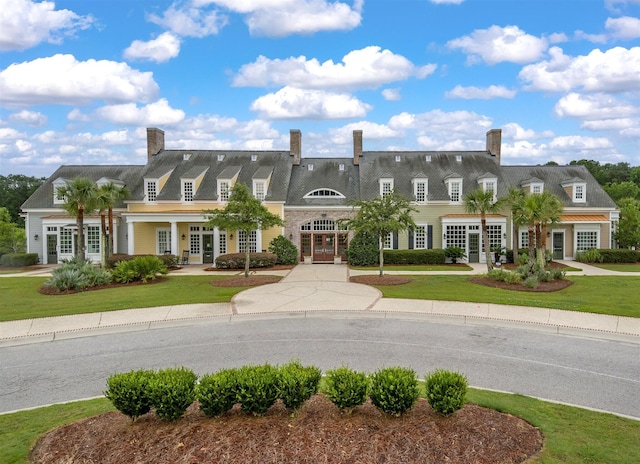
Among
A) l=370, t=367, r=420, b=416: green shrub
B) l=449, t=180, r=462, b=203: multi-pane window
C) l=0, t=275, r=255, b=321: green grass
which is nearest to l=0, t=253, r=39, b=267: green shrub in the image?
l=0, t=275, r=255, b=321: green grass

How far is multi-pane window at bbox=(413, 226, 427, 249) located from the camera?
3203 centimetres

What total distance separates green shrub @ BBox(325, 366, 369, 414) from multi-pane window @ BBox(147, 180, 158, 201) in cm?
2924

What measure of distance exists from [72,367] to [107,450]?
5348 millimetres

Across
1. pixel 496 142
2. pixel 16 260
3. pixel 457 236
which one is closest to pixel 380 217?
pixel 457 236

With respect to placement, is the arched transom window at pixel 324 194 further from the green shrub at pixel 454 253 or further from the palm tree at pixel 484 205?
the palm tree at pixel 484 205

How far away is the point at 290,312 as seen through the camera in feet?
50.3

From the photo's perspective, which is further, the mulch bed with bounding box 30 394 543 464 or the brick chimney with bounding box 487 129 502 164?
the brick chimney with bounding box 487 129 502 164

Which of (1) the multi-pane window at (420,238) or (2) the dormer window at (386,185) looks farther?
(2) the dormer window at (386,185)

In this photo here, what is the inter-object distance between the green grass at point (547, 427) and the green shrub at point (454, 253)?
23.3m

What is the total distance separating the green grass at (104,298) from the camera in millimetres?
15750

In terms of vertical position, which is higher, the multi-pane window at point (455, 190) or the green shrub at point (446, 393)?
the multi-pane window at point (455, 190)

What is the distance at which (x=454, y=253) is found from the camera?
100ft

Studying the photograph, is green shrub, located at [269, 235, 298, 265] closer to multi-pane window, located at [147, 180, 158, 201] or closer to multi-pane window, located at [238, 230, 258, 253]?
multi-pane window, located at [238, 230, 258, 253]

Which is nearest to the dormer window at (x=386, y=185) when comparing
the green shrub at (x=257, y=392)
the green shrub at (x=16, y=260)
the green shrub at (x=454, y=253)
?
the green shrub at (x=454, y=253)
